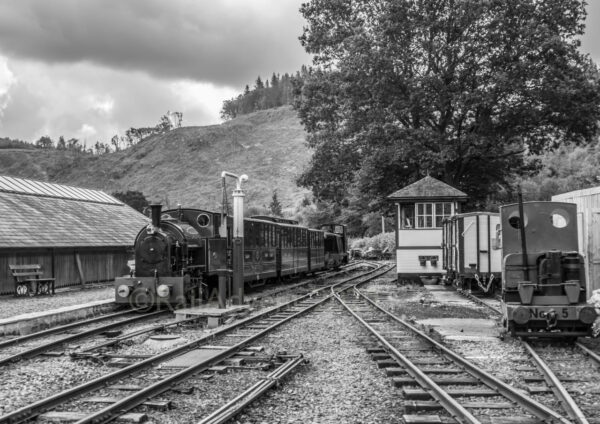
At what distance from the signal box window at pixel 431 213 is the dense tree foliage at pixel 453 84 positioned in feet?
13.1

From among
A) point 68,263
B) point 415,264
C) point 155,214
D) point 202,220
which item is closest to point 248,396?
point 155,214

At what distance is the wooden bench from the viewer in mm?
21953

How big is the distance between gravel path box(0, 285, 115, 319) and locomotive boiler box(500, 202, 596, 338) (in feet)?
37.6

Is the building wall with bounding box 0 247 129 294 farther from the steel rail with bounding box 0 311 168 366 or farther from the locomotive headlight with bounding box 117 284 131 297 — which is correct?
the steel rail with bounding box 0 311 168 366

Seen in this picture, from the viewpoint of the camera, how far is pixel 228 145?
17375 centimetres

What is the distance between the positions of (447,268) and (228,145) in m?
154

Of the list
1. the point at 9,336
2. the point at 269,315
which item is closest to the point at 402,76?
the point at 269,315

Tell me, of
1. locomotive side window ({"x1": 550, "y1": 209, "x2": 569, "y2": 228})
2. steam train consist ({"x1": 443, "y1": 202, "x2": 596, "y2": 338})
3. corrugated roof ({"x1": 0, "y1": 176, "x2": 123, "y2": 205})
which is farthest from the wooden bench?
locomotive side window ({"x1": 550, "y1": 209, "x2": 569, "y2": 228})

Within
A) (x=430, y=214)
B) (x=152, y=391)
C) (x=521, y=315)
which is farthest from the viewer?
(x=430, y=214)

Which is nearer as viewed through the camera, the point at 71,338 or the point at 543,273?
the point at 543,273

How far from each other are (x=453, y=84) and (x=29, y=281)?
1919cm

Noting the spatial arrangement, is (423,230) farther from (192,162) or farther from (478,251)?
(192,162)

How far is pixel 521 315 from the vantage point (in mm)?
10234

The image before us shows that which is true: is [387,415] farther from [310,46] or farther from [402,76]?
[310,46]
